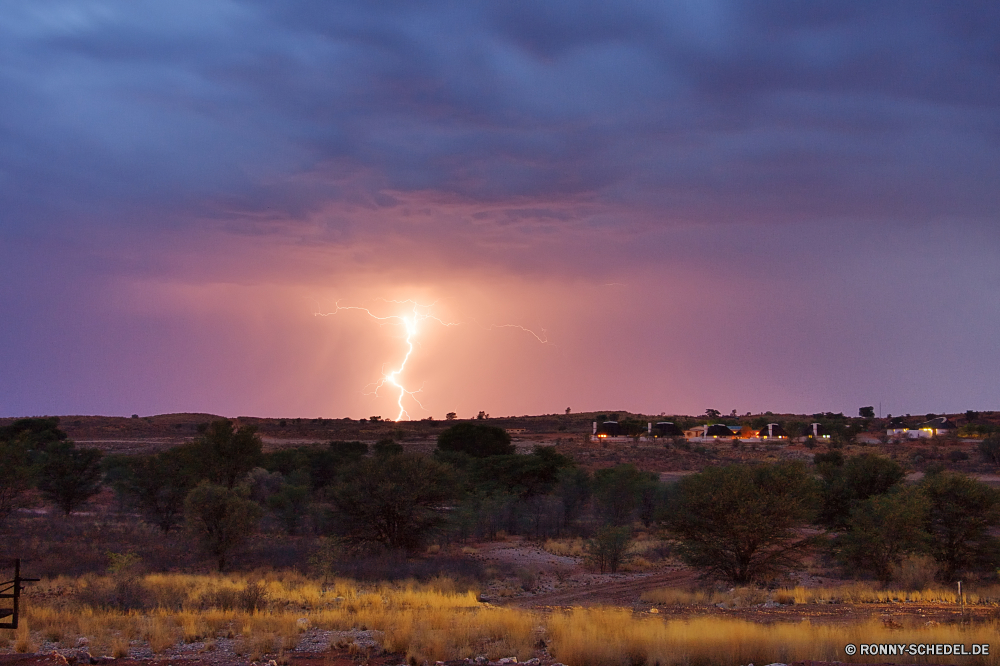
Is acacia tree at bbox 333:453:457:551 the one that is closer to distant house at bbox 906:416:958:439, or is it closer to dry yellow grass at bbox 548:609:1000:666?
dry yellow grass at bbox 548:609:1000:666

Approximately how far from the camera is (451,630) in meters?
16.0

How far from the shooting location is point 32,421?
88.4 m

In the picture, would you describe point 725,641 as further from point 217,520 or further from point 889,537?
point 217,520

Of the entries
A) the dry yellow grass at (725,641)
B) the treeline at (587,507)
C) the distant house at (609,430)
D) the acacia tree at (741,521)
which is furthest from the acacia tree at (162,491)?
the distant house at (609,430)

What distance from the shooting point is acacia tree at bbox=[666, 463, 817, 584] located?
2848 cm

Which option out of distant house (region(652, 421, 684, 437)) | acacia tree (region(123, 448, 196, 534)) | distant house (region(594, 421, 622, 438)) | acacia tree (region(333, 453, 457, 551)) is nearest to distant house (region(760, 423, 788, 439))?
distant house (region(652, 421, 684, 437))

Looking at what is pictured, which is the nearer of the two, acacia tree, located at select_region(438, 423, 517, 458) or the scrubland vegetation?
the scrubland vegetation

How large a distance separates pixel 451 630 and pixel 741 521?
15.7 metres

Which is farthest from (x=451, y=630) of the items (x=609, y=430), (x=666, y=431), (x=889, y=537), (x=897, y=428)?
(x=897, y=428)

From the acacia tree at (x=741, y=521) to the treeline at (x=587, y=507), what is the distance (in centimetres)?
5

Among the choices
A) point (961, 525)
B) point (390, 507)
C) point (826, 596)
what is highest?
point (390, 507)

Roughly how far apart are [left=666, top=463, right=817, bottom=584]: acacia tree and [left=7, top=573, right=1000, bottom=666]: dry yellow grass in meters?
10.8

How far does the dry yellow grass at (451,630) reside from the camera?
13414 mm

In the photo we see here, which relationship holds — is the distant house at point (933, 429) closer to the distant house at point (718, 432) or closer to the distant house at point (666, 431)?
the distant house at point (718, 432)
